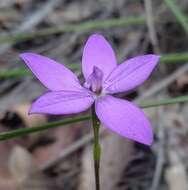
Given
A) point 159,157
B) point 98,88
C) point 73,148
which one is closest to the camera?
point 98,88

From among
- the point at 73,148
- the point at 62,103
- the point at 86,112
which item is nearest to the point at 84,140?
the point at 73,148

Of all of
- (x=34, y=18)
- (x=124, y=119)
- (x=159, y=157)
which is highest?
(x=124, y=119)

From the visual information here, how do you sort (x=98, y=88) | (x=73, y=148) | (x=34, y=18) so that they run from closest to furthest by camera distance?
(x=98, y=88) < (x=73, y=148) < (x=34, y=18)

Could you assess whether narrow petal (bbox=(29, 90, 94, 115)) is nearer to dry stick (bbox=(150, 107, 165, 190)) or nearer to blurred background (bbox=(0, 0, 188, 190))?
blurred background (bbox=(0, 0, 188, 190))

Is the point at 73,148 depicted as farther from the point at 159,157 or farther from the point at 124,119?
the point at 124,119

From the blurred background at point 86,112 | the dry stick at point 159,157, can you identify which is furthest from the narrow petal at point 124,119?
the dry stick at point 159,157

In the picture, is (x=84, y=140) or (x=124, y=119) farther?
(x=84, y=140)

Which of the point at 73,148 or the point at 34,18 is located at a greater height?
the point at 34,18
